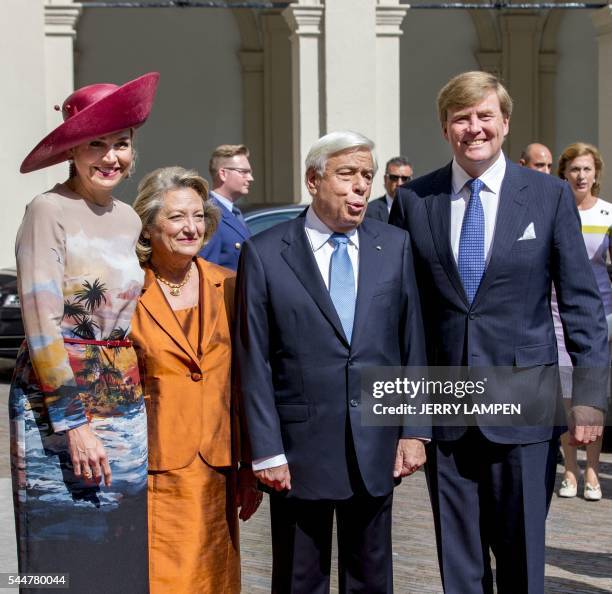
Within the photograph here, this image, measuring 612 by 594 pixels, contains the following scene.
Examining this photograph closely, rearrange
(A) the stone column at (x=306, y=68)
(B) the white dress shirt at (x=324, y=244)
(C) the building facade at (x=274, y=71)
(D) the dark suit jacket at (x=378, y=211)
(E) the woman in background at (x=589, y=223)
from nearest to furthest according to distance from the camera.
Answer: (B) the white dress shirt at (x=324, y=244), (E) the woman in background at (x=589, y=223), (D) the dark suit jacket at (x=378, y=211), (A) the stone column at (x=306, y=68), (C) the building facade at (x=274, y=71)

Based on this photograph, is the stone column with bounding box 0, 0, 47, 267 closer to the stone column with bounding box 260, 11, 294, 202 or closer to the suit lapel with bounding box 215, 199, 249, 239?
the stone column with bounding box 260, 11, 294, 202

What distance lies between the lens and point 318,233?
423 cm

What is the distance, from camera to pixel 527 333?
4328mm

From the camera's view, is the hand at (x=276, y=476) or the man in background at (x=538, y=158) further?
the man in background at (x=538, y=158)

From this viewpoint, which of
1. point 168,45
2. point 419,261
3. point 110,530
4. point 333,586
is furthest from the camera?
point 168,45

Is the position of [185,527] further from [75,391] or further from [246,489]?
[75,391]

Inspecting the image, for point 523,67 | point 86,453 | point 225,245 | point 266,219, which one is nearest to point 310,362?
point 86,453

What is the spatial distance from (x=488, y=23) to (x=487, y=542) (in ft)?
60.5

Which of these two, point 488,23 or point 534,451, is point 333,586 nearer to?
point 534,451

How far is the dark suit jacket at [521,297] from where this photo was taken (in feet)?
14.1

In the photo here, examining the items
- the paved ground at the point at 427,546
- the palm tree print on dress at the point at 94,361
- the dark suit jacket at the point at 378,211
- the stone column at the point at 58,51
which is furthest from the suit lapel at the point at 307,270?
the stone column at the point at 58,51

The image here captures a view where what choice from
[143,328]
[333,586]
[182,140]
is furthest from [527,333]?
[182,140]

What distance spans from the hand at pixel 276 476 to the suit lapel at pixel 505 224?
0.82 m

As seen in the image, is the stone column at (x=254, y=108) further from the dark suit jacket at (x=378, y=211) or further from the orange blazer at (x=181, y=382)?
the orange blazer at (x=181, y=382)
